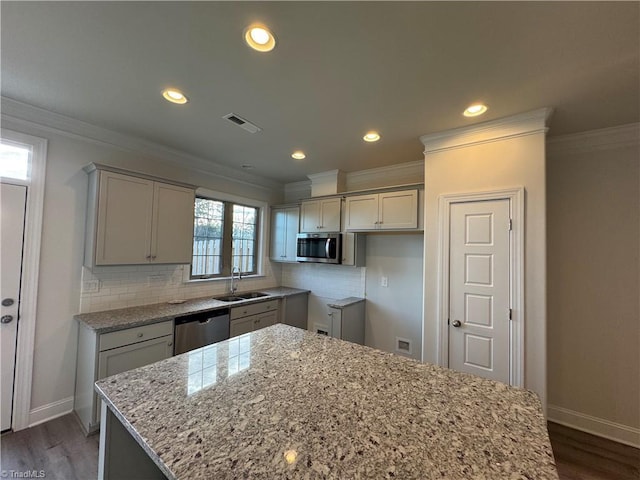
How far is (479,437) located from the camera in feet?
3.06

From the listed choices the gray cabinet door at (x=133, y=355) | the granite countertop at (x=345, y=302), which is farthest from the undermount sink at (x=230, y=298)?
the granite countertop at (x=345, y=302)

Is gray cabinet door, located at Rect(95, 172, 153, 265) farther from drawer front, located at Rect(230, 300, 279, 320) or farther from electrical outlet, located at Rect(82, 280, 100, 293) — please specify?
drawer front, located at Rect(230, 300, 279, 320)

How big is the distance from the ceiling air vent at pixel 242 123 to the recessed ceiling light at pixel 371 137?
1.09 m

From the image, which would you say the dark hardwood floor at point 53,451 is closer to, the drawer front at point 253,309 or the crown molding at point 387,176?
the drawer front at point 253,309

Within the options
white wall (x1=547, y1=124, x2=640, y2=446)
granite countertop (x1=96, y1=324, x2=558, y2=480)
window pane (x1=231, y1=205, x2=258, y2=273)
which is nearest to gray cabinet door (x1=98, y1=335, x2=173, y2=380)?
granite countertop (x1=96, y1=324, x2=558, y2=480)

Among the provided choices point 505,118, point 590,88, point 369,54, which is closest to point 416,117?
point 505,118

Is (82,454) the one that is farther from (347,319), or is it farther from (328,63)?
(328,63)

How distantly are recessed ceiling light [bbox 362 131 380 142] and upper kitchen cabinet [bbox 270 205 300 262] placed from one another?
5.75 ft

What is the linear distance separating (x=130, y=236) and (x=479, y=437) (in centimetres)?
310

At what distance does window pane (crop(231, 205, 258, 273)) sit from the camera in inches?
167

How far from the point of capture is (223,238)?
408 cm

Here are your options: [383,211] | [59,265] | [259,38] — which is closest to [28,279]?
[59,265]

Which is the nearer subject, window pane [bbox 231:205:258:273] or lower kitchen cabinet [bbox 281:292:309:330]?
lower kitchen cabinet [bbox 281:292:309:330]

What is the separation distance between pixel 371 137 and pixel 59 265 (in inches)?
128
